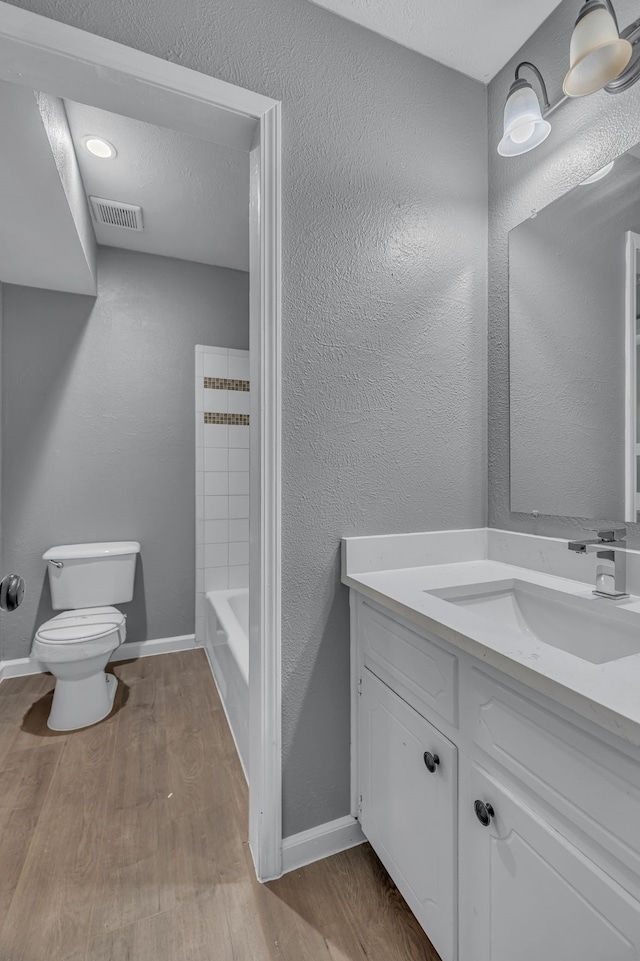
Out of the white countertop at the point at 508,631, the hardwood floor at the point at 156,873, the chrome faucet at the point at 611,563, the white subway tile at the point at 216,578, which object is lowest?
the hardwood floor at the point at 156,873

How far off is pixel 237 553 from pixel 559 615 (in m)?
2.20

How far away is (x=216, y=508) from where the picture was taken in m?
2.96

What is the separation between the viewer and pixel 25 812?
1.51 metres

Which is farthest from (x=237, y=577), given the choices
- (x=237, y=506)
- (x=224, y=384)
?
(x=224, y=384)

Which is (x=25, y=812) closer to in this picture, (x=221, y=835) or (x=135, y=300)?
(x=221, y=835)

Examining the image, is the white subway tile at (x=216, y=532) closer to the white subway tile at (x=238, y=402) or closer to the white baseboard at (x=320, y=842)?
the white subway tile at (x=238, y=402)

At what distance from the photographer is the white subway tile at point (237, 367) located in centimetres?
298

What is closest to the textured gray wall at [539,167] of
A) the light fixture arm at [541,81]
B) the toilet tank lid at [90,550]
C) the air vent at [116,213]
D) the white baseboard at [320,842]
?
the light fixture arm at [541,81]

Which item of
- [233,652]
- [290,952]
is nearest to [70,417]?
[233,652]

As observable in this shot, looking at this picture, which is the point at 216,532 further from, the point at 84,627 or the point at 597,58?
the point at 597,58

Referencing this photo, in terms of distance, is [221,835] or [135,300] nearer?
[221,835]

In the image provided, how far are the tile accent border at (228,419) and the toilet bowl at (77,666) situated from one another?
1377 millimetres

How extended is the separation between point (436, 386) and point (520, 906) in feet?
4.14

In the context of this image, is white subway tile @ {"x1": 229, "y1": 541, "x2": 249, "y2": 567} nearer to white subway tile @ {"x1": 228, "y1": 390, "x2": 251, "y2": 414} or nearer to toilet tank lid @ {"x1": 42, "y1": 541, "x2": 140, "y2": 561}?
toilet tank lid @ {"x1": 42, "y1": 541, "x2": 140, "y2": 561}
